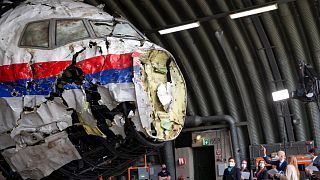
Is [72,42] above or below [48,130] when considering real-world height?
above

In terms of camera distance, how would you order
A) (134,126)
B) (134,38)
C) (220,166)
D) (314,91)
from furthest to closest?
(220,166)
(314,91)
(134,38)
(134,126)

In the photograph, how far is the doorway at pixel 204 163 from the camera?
761 inches

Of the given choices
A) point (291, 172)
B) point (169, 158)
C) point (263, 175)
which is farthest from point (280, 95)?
point (291, 172)

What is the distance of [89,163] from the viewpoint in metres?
7.58

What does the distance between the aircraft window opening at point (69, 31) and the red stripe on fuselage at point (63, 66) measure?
408 mm

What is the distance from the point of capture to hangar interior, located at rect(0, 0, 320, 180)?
15938 mm

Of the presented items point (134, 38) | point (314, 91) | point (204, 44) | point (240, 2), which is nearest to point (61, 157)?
point (134, 38)

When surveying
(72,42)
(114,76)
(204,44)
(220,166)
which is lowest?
(220,166)

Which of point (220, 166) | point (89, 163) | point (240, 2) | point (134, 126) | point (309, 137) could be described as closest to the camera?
point (134, 126)

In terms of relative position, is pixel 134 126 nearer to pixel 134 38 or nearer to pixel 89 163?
pixel 89 163

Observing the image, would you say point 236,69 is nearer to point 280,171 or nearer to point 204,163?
point 204,163

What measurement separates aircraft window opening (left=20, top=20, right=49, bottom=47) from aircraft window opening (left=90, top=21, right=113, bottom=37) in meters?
0.71

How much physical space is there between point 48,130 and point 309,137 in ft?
38.6

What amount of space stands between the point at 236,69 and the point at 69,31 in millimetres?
10349
